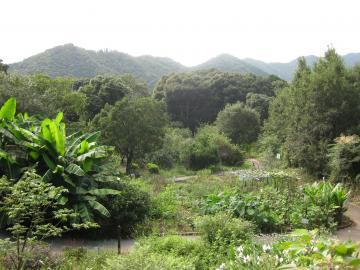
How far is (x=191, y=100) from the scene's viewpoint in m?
48.7

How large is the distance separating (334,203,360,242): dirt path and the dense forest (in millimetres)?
278

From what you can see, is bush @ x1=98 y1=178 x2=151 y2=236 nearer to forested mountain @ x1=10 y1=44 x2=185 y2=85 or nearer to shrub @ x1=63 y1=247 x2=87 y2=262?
shrub @ x1=63 y1=247 x2=87 y2=262

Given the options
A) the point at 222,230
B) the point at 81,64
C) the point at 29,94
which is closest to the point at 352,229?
the point at 222,230

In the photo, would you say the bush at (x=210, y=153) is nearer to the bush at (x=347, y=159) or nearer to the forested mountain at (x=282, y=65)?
the bush at (x=347, y=159)

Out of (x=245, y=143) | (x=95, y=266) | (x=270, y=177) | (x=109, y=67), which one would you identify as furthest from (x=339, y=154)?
(x=109, y=67)

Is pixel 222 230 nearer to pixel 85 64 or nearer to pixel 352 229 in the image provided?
pixel 352 229

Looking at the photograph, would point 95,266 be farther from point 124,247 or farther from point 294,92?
point 294,92

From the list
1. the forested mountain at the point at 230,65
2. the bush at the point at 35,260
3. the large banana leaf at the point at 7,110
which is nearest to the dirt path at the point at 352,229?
the bush at the point at 35,260

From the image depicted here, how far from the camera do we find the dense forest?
5863 millimetres

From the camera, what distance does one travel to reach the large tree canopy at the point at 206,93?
47156 mm

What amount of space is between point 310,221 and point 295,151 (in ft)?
32.6

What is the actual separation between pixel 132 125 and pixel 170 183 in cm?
416

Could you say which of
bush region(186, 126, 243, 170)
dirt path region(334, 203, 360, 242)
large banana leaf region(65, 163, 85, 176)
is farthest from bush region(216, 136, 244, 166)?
large banana leaf region(65, 163, 85, 176)

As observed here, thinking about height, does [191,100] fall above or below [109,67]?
below
